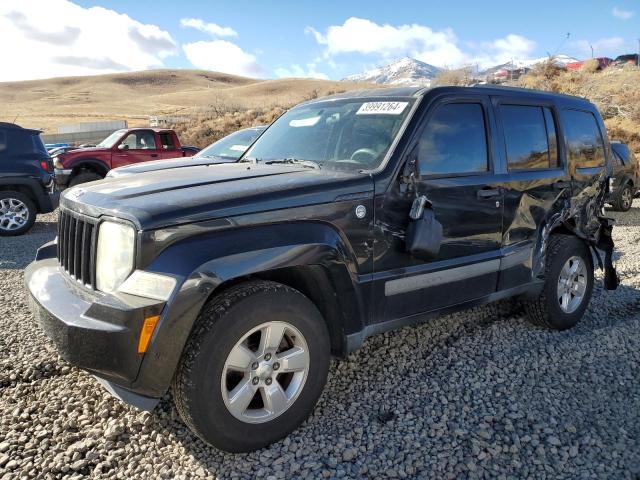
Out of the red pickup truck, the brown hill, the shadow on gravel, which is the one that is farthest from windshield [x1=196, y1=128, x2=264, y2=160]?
the brown hill

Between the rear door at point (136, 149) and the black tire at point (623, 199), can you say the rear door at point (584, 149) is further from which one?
the rear door at point (136, 149)

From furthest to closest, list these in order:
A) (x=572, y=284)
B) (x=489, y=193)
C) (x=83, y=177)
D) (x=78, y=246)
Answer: (x=83, y=177) → (x=572, y=284) → (x=489, y=193) → (x=78, y=246)

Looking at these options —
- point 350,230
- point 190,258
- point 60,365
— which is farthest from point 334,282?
point 60,365

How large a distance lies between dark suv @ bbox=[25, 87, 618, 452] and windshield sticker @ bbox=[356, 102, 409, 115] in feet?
0.04

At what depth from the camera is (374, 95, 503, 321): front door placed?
3.15 metres

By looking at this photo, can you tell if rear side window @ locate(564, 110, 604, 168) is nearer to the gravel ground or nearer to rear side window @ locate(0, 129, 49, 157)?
the gravel ground

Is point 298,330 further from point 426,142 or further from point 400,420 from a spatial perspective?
point 426,142

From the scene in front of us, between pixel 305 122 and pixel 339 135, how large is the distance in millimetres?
518

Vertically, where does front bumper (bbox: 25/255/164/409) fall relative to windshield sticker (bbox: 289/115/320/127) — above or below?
below

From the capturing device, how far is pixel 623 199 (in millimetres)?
11258

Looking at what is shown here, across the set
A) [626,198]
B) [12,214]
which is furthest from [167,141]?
[626,198]

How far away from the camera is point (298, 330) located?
2768mm

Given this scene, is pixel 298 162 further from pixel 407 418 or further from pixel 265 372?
pixel 407 418

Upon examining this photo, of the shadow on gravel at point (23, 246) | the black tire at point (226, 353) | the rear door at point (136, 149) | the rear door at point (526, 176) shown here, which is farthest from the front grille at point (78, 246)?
the rear door at point (136, 149)
